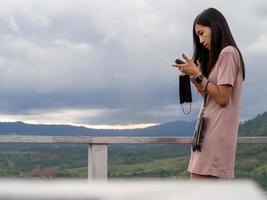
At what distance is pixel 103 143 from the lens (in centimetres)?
450

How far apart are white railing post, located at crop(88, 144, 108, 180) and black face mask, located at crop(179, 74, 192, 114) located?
4.38ft

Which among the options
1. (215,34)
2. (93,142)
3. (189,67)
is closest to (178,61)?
(189,67)

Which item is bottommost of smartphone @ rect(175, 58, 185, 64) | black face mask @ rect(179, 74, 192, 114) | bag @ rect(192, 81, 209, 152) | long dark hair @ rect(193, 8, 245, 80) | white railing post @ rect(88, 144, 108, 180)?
white railing post @ rect(88, 144, 108, 180)

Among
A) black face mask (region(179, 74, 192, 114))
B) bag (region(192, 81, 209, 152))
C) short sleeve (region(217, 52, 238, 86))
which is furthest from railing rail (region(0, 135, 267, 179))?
short sleeve (region(217, 52, 238, 86))

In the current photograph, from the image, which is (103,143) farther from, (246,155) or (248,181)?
(248,181)

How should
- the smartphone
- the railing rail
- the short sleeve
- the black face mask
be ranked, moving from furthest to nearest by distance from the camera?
the railing rail → the black face mask → the smartphone → the short sleeve

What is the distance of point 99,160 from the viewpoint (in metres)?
4.51

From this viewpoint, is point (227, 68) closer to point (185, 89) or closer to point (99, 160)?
point (185, 89)

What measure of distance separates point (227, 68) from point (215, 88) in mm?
97

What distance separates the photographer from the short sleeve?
8.84 feet

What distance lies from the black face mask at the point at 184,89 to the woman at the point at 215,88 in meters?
0.31

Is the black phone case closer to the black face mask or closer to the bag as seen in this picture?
the black face mask

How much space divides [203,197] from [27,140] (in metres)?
4.01

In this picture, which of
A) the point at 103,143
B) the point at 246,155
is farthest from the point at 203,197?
the point at 246,155
